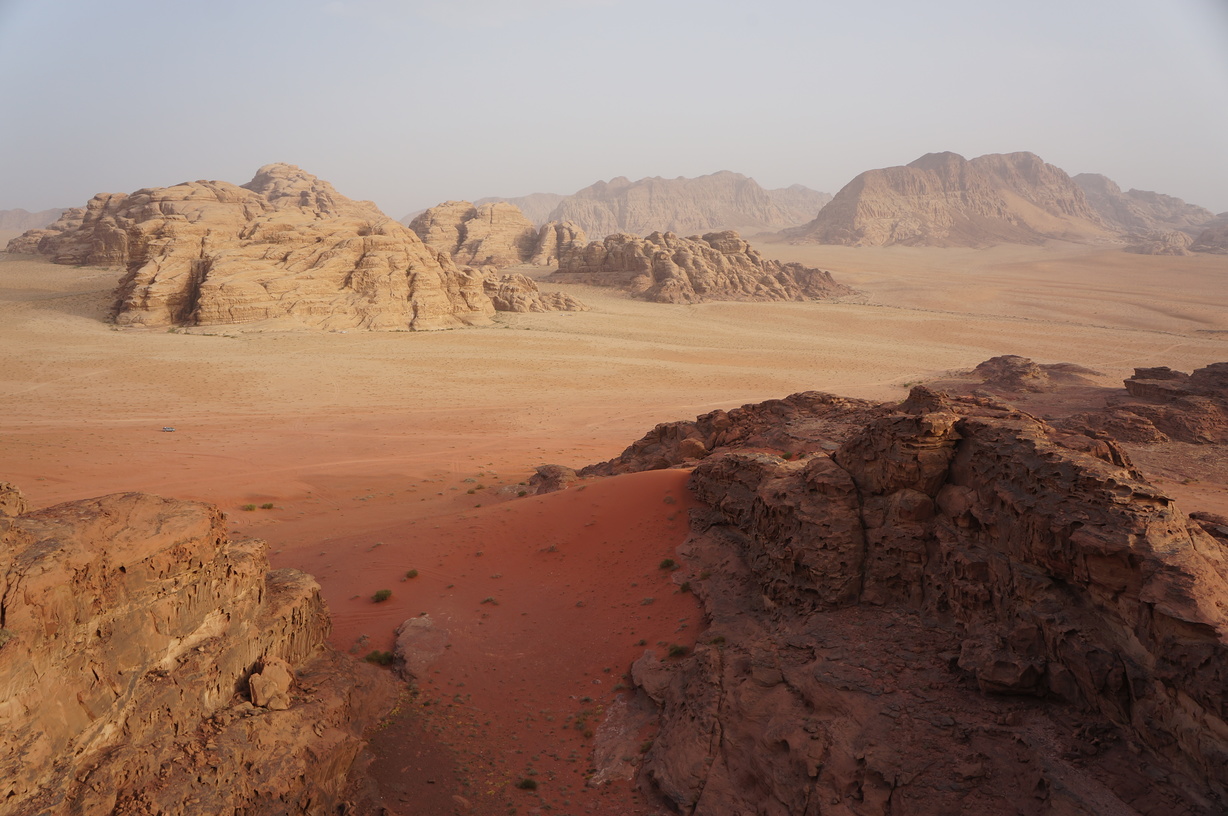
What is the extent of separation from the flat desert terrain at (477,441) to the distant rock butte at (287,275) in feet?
7.34

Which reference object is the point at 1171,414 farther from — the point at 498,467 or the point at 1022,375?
the point at 498,467

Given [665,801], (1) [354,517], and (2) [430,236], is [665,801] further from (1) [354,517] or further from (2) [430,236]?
(2) [430,236]

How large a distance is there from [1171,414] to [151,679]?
23551 mm

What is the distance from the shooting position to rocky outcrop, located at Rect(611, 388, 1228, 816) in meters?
5.48

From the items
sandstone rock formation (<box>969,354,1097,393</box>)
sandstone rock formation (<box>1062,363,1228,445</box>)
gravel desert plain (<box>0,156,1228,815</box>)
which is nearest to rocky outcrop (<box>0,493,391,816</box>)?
gravel desert plain (<box>0,156,1228,815</box>)

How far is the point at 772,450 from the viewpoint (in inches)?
563

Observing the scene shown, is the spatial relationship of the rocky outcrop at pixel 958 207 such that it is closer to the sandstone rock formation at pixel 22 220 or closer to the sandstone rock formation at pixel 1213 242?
the sandstone rock formation at pixel 1213 242

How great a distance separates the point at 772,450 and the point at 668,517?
113 inches

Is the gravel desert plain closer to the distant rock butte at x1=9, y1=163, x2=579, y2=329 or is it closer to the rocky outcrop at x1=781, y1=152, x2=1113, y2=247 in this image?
the distant rock butte at x1=9, y1=163, x2=579, y2=329

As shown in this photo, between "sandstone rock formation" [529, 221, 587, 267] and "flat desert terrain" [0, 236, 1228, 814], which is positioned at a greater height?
"sandstone rock formation" [529, 221, 587, 267]

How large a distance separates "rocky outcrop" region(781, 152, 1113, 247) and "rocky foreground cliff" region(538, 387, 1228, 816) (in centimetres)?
13140

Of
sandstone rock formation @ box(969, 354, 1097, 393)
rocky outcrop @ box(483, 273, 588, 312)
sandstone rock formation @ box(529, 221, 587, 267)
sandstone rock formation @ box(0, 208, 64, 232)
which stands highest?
sandstone rock formation @ box(0, 208, 64, 232)

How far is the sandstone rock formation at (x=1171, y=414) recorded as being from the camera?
59.0ft

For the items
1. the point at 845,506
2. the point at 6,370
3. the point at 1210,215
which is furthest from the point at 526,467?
the point at 1210,215
